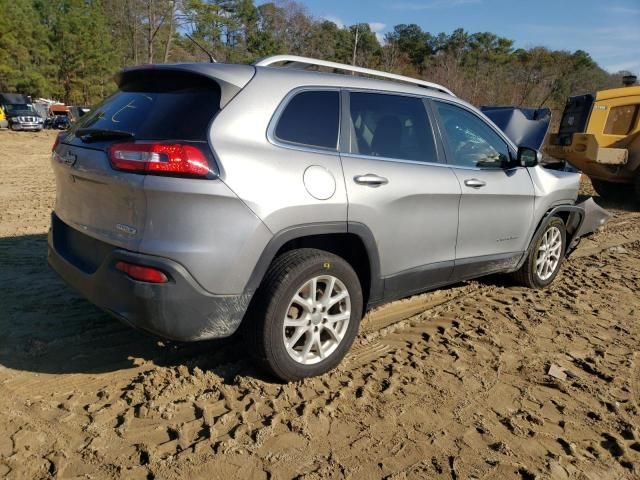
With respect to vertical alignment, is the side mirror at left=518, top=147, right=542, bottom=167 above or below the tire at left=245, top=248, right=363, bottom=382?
above

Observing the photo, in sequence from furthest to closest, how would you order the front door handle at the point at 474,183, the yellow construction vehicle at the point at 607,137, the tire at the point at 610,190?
the tire at the point at 610,190 < the yellow construction vehicle at the point at 607,137 < the front door handle at the point at 474,183

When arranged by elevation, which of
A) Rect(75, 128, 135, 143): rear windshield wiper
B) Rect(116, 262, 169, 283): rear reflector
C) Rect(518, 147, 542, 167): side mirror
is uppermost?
Rect(75, 128, 135, 143): rear windshield wiper

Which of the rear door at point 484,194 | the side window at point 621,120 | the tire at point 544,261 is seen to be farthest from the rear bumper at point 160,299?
the side window at point 621,120

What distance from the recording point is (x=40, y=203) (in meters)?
8.05

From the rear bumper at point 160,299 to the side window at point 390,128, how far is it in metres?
1.26

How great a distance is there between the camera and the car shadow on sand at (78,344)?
10.4ft

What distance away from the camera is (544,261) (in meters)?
5.02

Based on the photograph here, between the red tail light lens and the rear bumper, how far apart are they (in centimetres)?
43

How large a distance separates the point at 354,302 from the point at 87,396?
1.62 metres

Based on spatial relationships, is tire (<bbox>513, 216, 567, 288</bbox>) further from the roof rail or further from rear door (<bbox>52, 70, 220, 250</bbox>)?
rear door (<bbox>52, 70, 220, 250</bbox>)

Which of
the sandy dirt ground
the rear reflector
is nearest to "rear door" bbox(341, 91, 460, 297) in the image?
the sandy dirt ground

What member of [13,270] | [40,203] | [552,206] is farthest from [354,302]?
[40,203]

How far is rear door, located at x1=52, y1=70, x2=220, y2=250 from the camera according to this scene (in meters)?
2.57

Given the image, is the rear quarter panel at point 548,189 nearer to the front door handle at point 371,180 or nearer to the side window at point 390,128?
the side window at point 390,128
